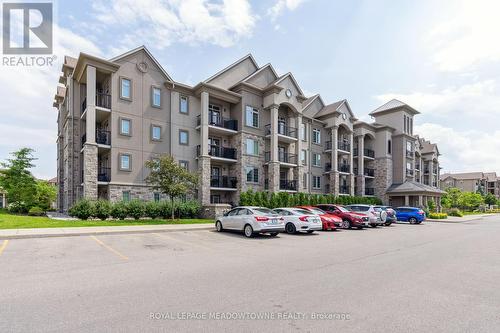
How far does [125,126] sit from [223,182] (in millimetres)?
10264

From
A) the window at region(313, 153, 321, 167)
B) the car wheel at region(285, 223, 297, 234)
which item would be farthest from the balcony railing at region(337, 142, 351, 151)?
the car wheel at region(285, 223, 297, 234)

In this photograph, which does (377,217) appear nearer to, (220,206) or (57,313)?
(220,206)

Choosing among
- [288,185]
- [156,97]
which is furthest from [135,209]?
[288,185]

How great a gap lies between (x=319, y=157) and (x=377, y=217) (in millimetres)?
17166

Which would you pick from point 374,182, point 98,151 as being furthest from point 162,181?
point 374,182

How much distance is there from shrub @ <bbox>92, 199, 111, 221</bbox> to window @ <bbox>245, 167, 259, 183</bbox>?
1337 centimetres

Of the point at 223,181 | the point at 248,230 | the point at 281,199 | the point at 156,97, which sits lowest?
the point at 248,230

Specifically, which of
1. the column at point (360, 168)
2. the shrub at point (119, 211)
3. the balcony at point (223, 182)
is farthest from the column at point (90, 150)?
the column at point (360, 168)

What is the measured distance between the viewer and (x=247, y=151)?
1188 inches

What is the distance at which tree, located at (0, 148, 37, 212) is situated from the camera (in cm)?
3158

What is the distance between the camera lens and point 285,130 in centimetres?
3378

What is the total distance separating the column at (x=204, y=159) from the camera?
1060 inches

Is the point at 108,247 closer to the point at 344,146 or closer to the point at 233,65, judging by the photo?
the point at 233,65

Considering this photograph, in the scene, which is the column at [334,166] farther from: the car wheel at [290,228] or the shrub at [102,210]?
the shrub at [102,210]
